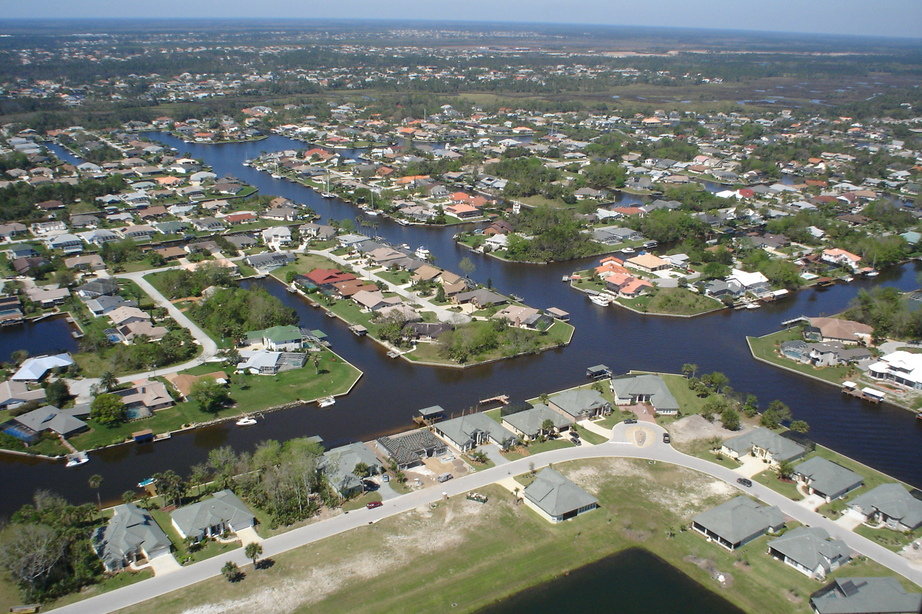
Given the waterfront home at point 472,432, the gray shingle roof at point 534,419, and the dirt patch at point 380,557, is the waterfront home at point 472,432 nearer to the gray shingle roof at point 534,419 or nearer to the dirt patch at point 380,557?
the gray shingle roof at point 534,419

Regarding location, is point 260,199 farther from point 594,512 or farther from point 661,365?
point 594,512

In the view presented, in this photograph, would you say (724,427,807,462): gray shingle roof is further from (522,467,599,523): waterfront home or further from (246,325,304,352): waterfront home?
(246,325,304,352): waterfront home

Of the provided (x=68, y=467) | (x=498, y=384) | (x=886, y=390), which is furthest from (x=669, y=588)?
(x=68, y=467)

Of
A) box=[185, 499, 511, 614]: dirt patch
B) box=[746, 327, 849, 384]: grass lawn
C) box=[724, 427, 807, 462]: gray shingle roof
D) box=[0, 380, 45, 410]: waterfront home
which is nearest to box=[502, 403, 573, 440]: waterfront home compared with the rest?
box=[185, 499, 511, 614]: dirt patch

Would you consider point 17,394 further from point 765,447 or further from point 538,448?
point 765,447

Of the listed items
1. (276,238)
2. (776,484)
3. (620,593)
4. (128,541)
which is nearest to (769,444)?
(776,484)

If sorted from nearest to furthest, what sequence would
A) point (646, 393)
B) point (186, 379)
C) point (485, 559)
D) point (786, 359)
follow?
point (485, 559) < point (646, 393) < point (186, 379) < point (786, 359)
